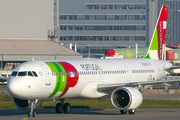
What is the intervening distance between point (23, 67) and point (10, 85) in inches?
73.5

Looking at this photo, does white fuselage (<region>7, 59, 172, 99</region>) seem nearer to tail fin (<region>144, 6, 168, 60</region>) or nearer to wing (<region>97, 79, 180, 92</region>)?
wing (<region>97, 79, 180, 92</region>)

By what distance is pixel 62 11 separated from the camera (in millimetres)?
158250

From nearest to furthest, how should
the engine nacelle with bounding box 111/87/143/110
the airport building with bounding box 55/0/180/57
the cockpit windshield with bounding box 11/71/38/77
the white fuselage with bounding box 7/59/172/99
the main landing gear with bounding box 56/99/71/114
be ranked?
the white fuselage with bounding box 7/59/172/99 → the cockpit windshield with bounding box 11/71/38/77 → the engine nacelle with bounding box 111/87/143/110 → the main landing gear with bounding box 56/99/71/114 → the airport building with bounding box 55/0/180/57

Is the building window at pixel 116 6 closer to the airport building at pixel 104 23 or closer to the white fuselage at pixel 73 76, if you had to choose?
the airport building at pixel 104 23

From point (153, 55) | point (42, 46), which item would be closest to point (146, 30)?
point (42, 46)

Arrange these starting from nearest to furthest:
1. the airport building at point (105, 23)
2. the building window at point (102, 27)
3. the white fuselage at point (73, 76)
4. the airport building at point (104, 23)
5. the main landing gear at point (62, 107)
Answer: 1. the white fuselage at point (73, 76)
2. the main landing gear at point (62, 107)
3. the airport building at point (105, 23)
4. the airport building at point (104, 23)
5. the building window at point (102, 27)

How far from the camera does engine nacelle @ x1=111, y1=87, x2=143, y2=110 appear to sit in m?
29.0

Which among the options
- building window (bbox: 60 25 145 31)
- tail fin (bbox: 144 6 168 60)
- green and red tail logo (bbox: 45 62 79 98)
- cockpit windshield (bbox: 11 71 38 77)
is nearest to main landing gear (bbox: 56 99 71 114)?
green and red tail logo (bbox: 45 62 79 98)

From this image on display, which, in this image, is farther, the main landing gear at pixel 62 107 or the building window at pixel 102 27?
the building window at pixel 102 27

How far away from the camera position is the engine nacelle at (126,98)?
95.0 feet

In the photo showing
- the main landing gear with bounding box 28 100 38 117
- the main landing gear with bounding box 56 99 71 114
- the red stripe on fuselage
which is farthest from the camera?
the main landing gear with bounding box 56 99 71 114

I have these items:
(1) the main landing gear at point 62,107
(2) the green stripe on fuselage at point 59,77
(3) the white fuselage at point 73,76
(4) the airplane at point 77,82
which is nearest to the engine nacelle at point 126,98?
(4) the airplane at point 77,82

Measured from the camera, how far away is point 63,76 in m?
28.9

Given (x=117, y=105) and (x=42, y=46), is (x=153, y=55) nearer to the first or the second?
(x=117, y=105)
